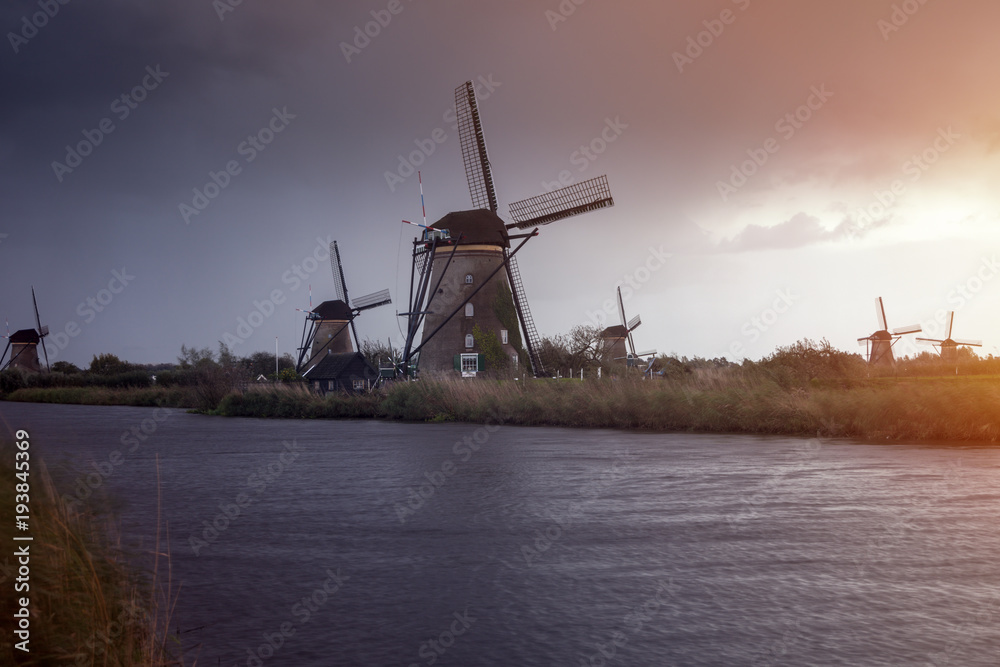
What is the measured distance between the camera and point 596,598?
6.44 meters

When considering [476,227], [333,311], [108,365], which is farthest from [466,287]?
[108,365]

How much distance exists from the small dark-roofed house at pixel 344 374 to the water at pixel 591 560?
1171 inches

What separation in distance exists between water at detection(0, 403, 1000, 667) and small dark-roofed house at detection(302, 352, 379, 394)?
29.7 meters

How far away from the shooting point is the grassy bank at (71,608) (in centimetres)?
409

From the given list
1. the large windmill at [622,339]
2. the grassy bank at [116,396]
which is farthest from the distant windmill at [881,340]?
the grassy bank at [116,396]

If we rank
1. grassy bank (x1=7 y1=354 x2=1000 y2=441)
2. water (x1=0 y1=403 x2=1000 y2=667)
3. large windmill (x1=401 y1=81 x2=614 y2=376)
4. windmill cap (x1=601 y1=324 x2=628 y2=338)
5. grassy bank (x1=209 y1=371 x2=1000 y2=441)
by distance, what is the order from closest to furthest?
water (x1=0 y1=403 x2=1000 y2=667) < grassy bank (x1=209 y1=371 x2=1000 y2=441) < grassy bank (x1=7 y1=354 x2=1000 y2=441) < large windmill (x1=401 y1=81 x2=614 y2=376) < windmill cap (x1=601 y1=324 x2=628 y2=338)

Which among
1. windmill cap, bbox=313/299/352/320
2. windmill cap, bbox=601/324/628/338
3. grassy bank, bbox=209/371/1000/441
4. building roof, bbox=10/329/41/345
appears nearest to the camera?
grassy bank, bbox=209/371/1000/441

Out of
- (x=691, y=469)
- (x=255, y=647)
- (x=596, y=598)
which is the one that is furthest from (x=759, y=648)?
(x=691, y=469)

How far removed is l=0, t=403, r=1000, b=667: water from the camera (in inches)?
213

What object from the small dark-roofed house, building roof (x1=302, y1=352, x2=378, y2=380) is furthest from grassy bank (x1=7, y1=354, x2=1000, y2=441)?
building roof (x1=302, y1=352, x2=378, y2=380)

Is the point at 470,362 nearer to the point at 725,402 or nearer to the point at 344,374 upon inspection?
the point at 344,374

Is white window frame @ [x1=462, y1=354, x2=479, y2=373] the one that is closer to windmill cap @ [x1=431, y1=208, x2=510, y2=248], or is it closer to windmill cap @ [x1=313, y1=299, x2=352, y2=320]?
windmill cap @ [x1=431, y1=208, x2=510, y2=248]

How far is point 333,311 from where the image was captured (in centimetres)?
5678

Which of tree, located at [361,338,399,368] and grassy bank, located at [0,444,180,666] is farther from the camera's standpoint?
tree, located at [361,338,399,368]
